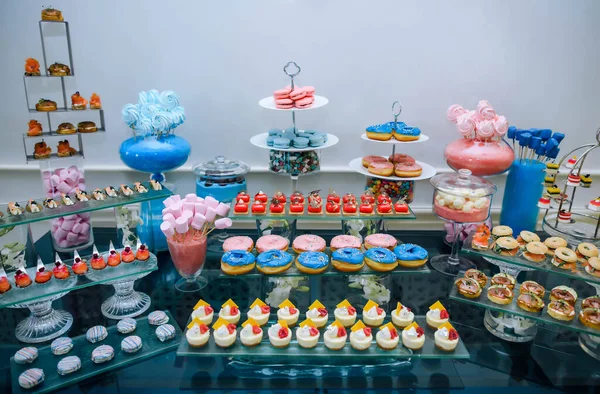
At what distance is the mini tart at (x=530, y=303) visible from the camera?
7.35ft

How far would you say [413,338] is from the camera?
218 cm

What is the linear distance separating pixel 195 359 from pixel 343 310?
0.75 metres

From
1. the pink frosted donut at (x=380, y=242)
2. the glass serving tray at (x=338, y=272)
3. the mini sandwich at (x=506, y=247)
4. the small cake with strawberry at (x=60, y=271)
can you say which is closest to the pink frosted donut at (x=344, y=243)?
the pink frosted donut at (x=380, y=242)

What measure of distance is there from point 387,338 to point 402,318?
0.20 m

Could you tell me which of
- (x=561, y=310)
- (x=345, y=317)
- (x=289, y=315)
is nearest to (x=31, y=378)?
(x=289, y=315)

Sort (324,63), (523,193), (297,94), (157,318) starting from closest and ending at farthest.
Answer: (157,318) < (297,94) < (523,193) < (324,63)

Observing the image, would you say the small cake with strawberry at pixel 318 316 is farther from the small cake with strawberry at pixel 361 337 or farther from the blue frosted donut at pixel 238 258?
the blue frosted donut at pixel 238 258

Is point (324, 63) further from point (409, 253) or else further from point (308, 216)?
point (409, 253)

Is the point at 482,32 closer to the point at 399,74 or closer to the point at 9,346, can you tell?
the point at 399,74

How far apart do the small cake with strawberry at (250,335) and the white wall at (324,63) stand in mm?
1579

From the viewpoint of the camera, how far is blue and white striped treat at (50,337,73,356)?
2.22 metres

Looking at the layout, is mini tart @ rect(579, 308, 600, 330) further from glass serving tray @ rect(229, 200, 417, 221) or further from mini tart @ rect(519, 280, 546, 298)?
glass serving tray @ rect(229, 200, 417, 221)

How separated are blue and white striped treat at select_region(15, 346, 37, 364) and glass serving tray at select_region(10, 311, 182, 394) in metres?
0.02

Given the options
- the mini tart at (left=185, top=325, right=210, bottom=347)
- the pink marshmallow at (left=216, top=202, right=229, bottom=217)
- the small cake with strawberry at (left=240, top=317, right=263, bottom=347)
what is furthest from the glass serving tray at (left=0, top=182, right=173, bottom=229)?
the small cake with strawberry at (left=240, top=317, right=263, bottom=347)
